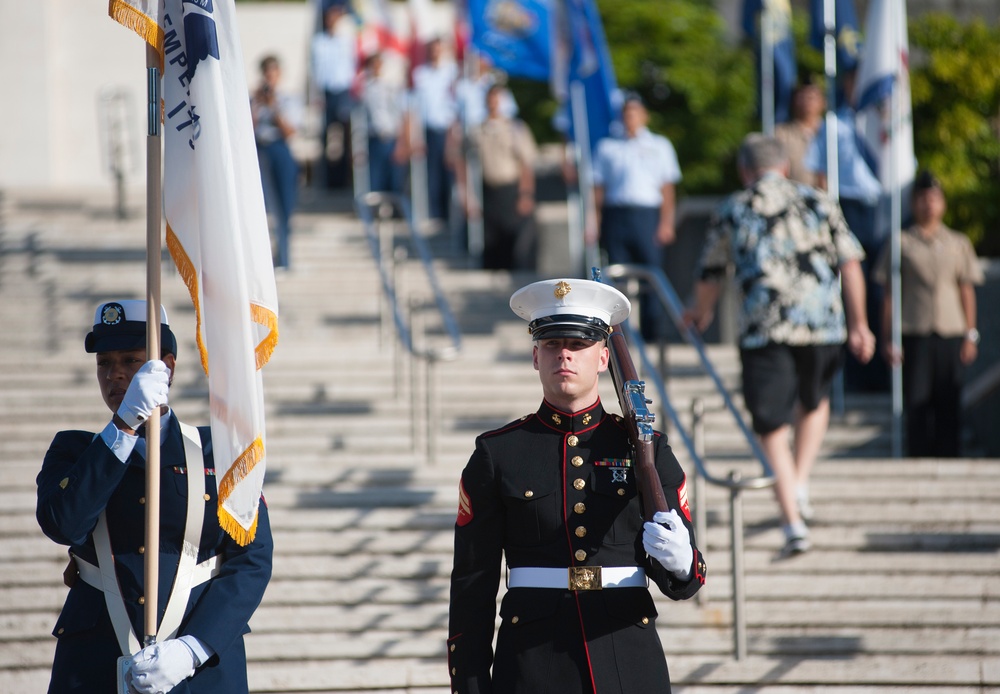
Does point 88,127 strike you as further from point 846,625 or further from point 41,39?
point 846,625

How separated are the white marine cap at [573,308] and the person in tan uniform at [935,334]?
16.9 feet

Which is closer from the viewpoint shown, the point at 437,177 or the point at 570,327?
the point at 570,327

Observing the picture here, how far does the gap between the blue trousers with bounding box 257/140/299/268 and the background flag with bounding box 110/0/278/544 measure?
7.66 meters

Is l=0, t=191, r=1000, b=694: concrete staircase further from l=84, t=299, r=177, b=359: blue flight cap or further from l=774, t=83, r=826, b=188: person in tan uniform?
l=84, t=299, r=177, b=359: blue flight cap

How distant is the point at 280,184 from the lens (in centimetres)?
1170

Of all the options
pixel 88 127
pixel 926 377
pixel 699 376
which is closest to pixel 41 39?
pixel 88 127

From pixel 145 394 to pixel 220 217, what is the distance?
55 cm

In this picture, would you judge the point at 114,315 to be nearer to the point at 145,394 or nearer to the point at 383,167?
the point at 145,394

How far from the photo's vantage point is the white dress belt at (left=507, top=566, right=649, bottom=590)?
3715 mm

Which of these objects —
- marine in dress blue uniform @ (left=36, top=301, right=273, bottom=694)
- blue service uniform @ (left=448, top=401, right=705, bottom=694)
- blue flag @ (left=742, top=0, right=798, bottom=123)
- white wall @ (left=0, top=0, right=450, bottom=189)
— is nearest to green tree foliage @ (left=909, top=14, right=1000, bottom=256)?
blue flag @ (left=742, top=0, right=798, bottom=123)

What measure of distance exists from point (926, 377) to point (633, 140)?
322 cm

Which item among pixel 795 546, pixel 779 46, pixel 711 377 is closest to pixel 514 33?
pixel 779 46

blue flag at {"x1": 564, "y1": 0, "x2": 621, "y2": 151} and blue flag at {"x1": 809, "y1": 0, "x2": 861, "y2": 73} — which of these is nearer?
blue flag at {"x1": 809, "y1": 0, "x2": 861, "y2": 73}

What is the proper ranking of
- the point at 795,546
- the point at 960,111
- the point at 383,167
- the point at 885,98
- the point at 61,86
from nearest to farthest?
the point at 795,546, the point at 885,98, the point at 383,167, the point at 960,111, the point at 61,86
